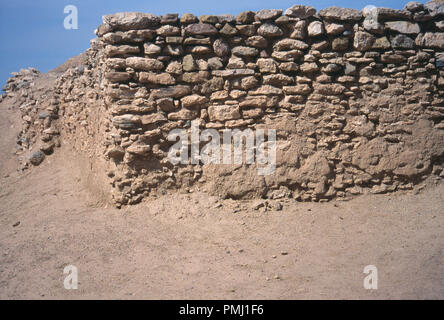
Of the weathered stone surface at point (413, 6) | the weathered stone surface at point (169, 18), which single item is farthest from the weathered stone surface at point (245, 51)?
the weathered stone surface at point (413, 6)

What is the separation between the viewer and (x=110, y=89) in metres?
4.62

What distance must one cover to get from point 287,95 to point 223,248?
2.09 meters

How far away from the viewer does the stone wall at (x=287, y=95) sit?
15.3 feet

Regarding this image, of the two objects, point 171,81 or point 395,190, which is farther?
point 395,190

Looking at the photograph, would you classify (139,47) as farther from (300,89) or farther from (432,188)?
(432,188)

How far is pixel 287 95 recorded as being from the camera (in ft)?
15.7

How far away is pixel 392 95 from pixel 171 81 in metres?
2.85

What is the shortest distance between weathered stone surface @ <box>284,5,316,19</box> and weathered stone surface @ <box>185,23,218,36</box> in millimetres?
967

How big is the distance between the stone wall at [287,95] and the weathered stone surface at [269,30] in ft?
0.04

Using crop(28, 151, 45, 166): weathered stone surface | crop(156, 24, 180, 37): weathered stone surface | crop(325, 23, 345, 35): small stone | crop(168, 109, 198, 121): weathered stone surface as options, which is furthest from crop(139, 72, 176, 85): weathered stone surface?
crop(28, 151, 45, 166): weathered stone surface

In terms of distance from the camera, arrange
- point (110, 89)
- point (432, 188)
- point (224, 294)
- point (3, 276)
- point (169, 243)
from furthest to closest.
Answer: point (432, 188) → point (110, 89) → point (169, 243) → point (3, 276) → point (224, 294)

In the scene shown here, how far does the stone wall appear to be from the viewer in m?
4.66

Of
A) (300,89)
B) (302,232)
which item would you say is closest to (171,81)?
(300,89)

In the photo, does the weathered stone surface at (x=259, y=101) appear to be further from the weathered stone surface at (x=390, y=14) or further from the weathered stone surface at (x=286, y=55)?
the weathered stone surface at (x=390, y=14)
